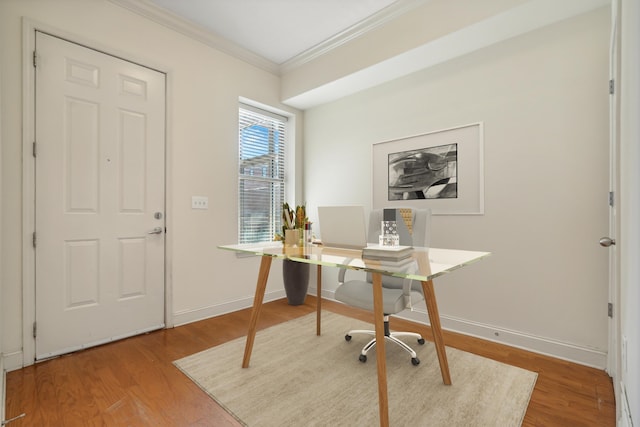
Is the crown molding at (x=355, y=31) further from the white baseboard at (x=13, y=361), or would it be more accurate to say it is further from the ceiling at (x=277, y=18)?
the white baseboard at (x=13, y=361)

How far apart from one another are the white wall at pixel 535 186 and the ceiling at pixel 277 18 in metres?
0.87

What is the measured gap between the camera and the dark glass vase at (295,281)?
11.3 ft

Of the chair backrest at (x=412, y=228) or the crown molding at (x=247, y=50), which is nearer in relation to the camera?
the chair backrest at (x=412, y=228)

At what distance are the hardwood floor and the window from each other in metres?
1.47

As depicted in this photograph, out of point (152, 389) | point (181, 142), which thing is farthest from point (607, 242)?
point (181, 142)

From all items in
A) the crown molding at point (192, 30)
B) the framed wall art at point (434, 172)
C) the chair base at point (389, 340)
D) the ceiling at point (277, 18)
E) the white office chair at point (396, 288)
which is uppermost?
the ceiling at point (277, 18)

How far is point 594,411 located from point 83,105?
3.86 metres

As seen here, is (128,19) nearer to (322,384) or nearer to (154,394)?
(154,394)

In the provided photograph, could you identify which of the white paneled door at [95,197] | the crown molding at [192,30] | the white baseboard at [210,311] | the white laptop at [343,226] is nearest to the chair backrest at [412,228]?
the white laptop at [343,226]

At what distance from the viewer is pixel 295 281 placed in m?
3.44

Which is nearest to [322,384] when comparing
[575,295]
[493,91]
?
[575,295]

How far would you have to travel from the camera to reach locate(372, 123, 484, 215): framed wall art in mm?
2576

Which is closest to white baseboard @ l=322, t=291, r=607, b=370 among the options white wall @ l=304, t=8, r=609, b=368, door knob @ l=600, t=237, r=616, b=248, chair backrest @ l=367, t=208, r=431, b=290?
white wall @ l=304, t=8, r=609, b=368

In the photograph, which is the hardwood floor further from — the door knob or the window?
→ the window
